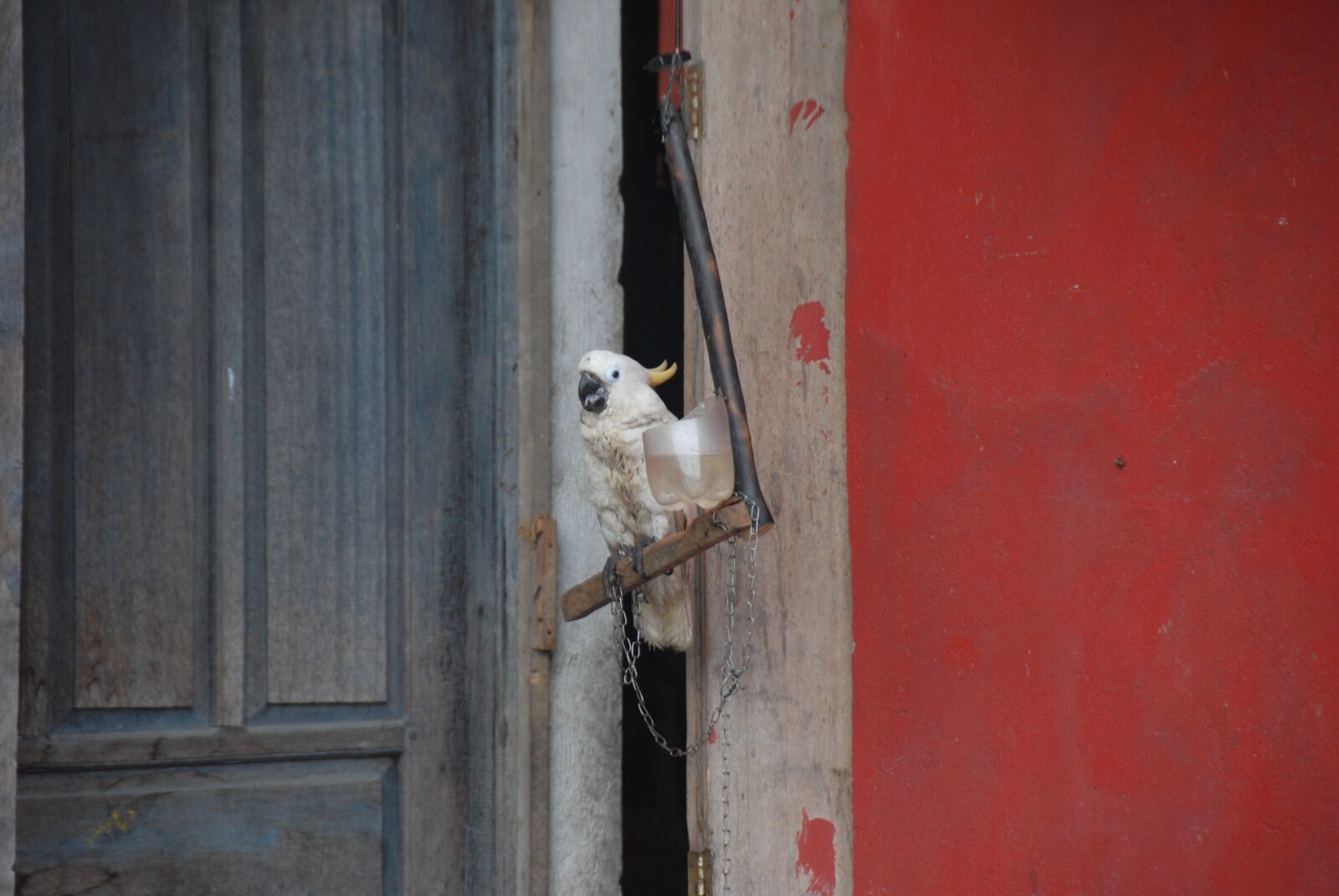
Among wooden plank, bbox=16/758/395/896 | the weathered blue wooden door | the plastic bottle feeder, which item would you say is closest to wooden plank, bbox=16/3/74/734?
the weathered blue wooden door

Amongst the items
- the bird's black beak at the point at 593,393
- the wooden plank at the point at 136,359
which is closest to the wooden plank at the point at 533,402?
the bird's black beak at the point at 593,393

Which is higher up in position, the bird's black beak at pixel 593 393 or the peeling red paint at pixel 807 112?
the peeling red paint at pixel 807 112

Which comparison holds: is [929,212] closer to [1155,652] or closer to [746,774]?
[1155,652]

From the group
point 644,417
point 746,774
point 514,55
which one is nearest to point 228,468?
point 644,417

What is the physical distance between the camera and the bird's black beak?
144 cm

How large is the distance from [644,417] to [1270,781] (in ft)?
2.64

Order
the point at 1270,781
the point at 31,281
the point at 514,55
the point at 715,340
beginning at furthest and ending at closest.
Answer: the point at 514,55
the point at 31,281
the point at 715,340
the point at 1270,781

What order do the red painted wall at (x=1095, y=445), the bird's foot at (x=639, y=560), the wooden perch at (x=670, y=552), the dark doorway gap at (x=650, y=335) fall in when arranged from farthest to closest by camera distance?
the dark doorway gap at (x=650, y=335) < the bird's foot at (x=639, y=560) < the wooden perch at (x=670, y=552) < the red painted wall at (x=1095, y=445)

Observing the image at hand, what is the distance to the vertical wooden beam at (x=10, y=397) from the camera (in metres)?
1.35

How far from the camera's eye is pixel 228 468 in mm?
1645

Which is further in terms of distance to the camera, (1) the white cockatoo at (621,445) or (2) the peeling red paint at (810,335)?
(2) the peeling red paint at (810,335)

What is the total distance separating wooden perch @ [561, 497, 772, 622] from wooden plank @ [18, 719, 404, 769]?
387mm

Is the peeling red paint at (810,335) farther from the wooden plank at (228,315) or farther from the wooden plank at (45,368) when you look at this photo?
the wooden plank at (45,368)

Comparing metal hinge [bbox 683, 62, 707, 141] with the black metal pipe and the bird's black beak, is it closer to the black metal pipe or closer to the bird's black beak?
the black metal pipe
